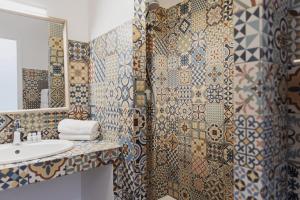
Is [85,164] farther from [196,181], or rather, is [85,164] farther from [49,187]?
[196,181]

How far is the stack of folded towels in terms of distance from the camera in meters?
1.64

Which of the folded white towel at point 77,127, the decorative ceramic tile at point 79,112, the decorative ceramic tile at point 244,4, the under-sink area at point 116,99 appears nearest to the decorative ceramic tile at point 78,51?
the under-sink area at point 116,99

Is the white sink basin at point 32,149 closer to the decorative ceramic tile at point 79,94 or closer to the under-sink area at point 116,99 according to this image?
the under-sink area at point 116,99

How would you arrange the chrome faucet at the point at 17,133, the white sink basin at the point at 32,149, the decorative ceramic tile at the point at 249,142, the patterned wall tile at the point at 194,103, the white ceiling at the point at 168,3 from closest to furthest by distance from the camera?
the decorative ceramic tile at the point at 249,142, the white sink basin at the point at 32,149, the chrome faucet at the point at 17,133, the patterned wall tile at the point at 194,103, the white ceiling at the point at 168,3

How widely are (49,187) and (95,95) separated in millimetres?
801

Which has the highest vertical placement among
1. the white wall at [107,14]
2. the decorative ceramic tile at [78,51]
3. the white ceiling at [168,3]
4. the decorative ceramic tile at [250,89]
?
the white ceiling at [168,3]

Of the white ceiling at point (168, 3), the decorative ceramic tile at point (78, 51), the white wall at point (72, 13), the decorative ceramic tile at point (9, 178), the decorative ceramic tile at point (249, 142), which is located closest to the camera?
the decorative ceramic tile at point (249, 142)

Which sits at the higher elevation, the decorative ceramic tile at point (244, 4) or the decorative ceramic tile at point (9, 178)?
the decorative ceramic tile at point (244, 4)

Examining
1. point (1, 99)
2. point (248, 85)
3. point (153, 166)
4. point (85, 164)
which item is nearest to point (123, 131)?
point (85, 164)

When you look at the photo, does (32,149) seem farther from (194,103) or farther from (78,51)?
(194,103)

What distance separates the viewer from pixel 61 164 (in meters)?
1.25

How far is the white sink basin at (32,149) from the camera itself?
135cm

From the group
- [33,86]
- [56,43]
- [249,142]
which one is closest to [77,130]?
[33,86]

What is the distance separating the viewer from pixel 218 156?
1619mm
